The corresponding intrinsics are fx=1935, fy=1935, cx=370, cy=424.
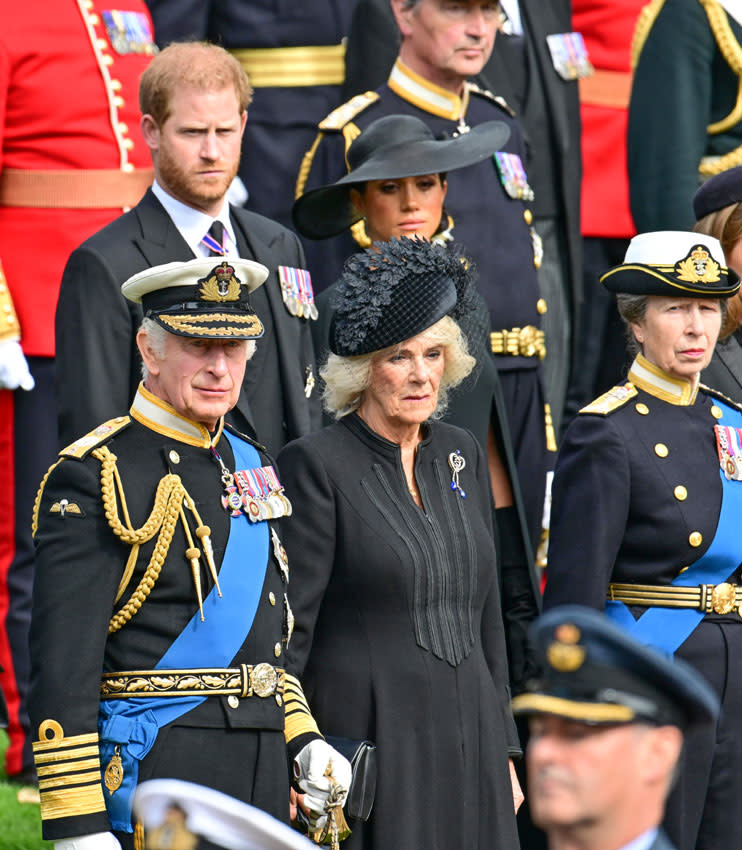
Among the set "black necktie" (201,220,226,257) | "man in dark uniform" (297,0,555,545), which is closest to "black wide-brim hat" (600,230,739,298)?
"black necktie" (201,220,226,257)

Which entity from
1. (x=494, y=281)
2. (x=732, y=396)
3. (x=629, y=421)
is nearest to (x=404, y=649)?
(x=629, y=421)

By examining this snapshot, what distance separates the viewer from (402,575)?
5051 mm

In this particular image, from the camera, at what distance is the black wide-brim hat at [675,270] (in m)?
5.80

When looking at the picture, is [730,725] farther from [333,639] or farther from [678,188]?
[678,188]

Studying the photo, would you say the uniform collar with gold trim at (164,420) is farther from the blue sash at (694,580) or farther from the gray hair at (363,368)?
the blue sash at (694,580)

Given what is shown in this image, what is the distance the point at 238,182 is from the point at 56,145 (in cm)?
84

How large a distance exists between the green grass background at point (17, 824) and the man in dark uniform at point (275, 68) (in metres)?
2.68

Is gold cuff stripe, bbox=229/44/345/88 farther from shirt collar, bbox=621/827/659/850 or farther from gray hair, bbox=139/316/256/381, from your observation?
shirt collar, bbox=621/827/659/850

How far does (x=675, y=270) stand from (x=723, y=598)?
3.27 feet

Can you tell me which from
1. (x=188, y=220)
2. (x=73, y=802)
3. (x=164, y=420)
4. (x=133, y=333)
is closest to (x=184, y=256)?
(x=188, y=220)

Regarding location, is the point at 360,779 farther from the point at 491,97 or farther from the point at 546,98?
the point at 546,98

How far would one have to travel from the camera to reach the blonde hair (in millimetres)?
5758

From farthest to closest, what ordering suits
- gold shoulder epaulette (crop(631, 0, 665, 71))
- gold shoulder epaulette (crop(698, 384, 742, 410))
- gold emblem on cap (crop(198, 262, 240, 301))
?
gold shoulder epaulette (crop(631, 0, 665, 71)) → gold shoulder epaulette (crop(698, 384, 742, 410)) → gold emblem on cap (crop(198, 262, 240, 301))

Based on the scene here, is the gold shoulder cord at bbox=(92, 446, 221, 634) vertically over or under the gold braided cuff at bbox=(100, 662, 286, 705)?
over
